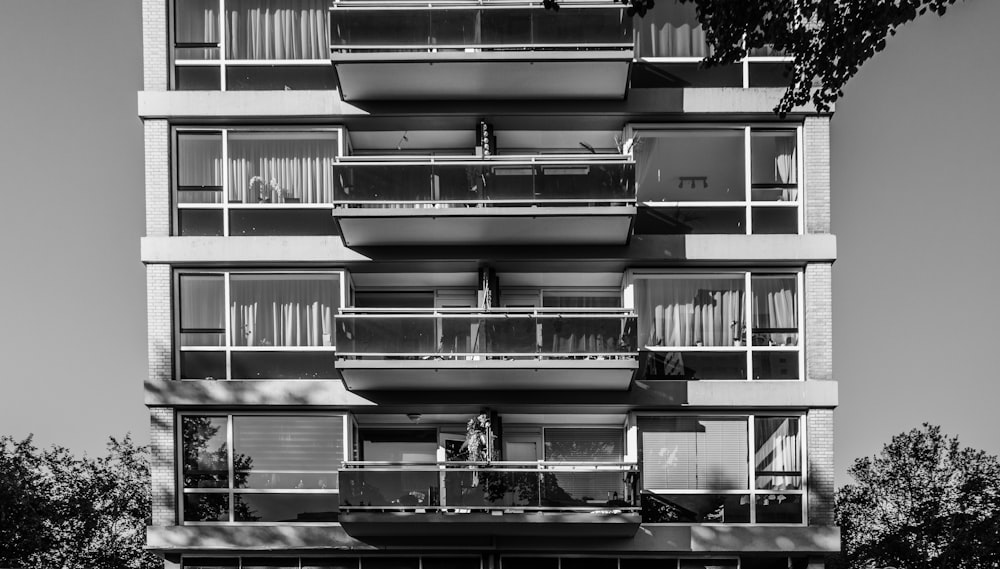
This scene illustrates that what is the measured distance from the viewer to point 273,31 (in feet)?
74.5

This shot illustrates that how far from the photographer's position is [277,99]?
72.8 feet

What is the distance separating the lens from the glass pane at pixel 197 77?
22.5 m

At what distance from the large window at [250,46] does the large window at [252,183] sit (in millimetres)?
942

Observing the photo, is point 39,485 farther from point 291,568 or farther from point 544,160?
point 544,160

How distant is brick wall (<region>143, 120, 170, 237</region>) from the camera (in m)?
22.0

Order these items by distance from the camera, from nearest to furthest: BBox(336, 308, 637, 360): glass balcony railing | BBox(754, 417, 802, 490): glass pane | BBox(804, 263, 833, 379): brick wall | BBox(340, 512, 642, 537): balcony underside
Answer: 1. BBox(340, 512, 642, 537): balcony underside
2. BBox(336, 308, 637, 360): glass balcony railing
3. BBox(754, 417, 802, 490): glass pane
4. BBox(804, 263, 833, 379): brick wall

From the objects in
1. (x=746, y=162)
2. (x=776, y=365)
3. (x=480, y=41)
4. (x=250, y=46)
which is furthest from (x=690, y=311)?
(x=250, y=46)

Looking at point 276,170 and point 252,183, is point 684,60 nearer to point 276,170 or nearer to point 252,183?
point 276,170

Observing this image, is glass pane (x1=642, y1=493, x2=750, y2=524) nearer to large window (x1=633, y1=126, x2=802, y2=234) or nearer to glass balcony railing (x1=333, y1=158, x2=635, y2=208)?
large window (x1=633, y1=126, x2=802, y2=234)

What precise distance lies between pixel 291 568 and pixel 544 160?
8250mm

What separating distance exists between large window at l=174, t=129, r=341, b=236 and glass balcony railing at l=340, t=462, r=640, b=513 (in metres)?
4.59

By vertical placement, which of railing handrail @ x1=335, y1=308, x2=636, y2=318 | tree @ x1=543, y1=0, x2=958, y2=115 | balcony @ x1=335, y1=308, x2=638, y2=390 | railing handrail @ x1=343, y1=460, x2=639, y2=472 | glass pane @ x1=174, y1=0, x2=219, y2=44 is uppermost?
glass pane @ x1=174, y1=0, x2=219, y2=44

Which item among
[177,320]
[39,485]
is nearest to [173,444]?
[177,320]

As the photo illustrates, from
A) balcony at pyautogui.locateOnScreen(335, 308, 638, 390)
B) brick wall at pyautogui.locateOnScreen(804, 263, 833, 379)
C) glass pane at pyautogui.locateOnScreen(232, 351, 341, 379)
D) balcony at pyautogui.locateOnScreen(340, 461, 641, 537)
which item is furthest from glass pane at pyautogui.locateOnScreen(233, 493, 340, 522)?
brick wall at pyautogui.locateOnScreen(804, 263, 833, 379)
